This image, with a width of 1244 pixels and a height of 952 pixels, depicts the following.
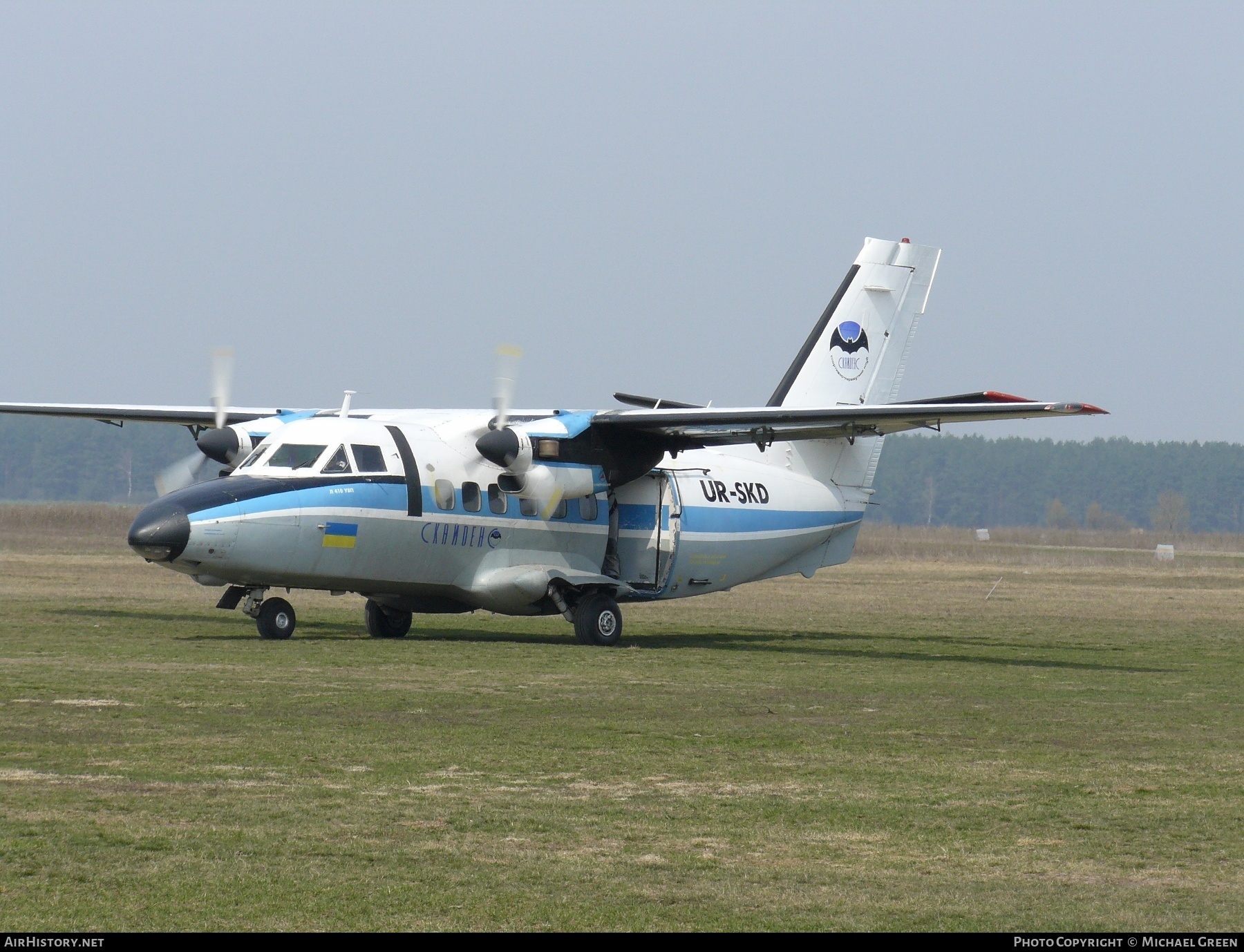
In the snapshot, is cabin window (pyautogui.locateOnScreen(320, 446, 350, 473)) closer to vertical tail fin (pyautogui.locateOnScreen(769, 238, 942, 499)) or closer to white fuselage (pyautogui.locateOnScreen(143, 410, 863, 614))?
white fuselage (pyautogui.locateOnScreen(143, 410, 863, 614))

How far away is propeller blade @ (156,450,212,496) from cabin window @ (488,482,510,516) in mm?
4693

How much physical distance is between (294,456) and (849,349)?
408 inches

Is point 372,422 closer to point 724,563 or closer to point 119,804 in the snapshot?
point 724,563

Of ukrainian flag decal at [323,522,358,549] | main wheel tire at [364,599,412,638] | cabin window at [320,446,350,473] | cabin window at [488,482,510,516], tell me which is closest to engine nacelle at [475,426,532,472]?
cabin window at [488,482,510,516]

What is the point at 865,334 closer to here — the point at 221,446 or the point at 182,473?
the point at 221,446

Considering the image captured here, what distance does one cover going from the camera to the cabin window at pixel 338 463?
2075cm

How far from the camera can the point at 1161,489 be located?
18912cm

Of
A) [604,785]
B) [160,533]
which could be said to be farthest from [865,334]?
[604,785]

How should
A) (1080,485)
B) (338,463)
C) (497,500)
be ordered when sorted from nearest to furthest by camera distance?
(338,463) < (497,500) < (1080,485)

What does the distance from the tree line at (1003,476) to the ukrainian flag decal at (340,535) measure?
159684 mm

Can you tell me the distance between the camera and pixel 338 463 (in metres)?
20.8

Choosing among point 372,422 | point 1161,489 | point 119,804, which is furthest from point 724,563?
point 1161,489

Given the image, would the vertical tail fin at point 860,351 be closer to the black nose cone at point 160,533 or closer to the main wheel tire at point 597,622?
the main wheel tire at point 597,622

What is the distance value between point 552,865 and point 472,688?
316 inches
